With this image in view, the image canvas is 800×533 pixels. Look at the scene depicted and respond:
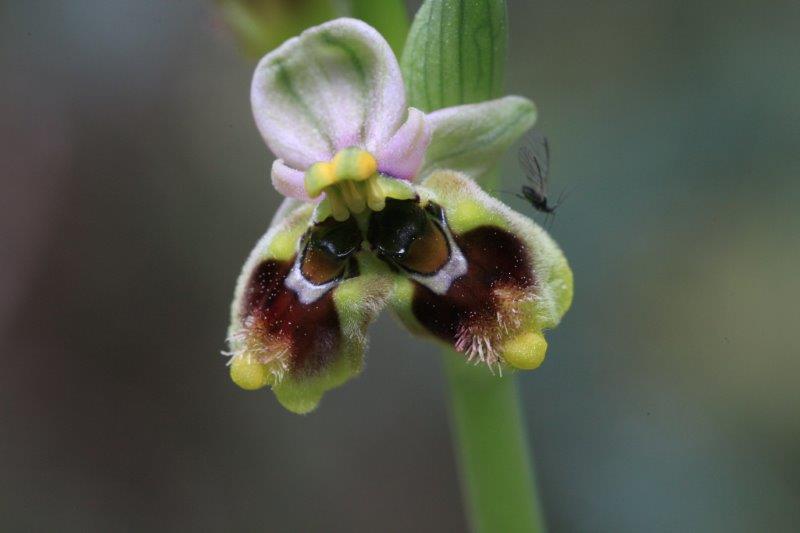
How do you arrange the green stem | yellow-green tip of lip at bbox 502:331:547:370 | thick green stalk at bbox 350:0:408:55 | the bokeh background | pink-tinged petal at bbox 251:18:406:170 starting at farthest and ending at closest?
the bokeh background
the green stem
thick green stalk at bbox 350:0:408:55
pink-tinged petal at bbox 251:18:406:170
yellow-green tip of lip at bbox 502:331:547:370

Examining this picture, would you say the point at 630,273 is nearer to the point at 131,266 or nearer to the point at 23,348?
the point at 131,266

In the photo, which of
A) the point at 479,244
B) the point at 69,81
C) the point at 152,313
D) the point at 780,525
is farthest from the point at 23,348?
the point at 479,244

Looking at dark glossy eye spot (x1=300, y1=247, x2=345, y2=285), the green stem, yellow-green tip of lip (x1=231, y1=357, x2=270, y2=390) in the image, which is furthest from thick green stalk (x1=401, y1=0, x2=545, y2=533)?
yellow-green tip of lip (x1=231, y1=357, x2=270, y2=390)

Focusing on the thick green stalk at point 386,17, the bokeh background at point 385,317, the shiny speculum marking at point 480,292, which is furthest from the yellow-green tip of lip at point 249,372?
the bokeh background at point 385,317

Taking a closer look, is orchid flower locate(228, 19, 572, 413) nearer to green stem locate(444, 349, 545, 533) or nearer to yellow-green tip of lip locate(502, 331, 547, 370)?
yellow-green tip of lip locate(502, 331, 547, 370)

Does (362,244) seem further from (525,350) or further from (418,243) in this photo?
(525,350)

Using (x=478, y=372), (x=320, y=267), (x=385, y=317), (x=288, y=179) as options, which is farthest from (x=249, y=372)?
(x=385, y=317)
